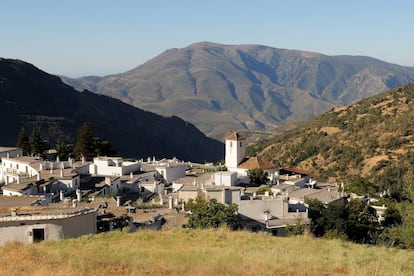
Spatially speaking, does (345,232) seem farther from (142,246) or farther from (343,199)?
(142,246)

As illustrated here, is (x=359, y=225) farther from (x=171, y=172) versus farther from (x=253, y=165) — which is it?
(x=171, y=172)

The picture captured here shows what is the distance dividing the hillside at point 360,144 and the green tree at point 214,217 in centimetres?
4237

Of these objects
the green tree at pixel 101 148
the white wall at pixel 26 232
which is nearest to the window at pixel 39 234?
the white wall at pixel 26 232

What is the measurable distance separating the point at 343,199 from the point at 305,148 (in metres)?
49.1

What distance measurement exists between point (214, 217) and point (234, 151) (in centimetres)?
2204

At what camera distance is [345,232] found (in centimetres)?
2970

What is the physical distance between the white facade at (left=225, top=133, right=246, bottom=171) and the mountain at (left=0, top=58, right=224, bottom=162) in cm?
5018

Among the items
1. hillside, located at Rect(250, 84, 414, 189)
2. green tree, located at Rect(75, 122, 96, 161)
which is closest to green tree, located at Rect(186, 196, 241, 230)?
green tree, located at Rect(75, 122, 96, 161)

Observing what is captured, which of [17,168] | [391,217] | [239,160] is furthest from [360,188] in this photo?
[17,168]

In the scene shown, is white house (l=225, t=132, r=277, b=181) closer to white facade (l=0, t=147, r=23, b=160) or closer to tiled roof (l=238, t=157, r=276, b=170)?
tiled roof (l=238, t=157, r=276, b=170)

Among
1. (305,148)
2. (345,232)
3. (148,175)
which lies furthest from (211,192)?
(305,148)

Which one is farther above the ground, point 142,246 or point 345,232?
point 142,246

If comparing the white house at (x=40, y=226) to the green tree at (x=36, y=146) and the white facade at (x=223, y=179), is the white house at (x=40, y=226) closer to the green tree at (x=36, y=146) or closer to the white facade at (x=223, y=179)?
the white facade at (x=223, y=179)

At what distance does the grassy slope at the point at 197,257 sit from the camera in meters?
11.2
